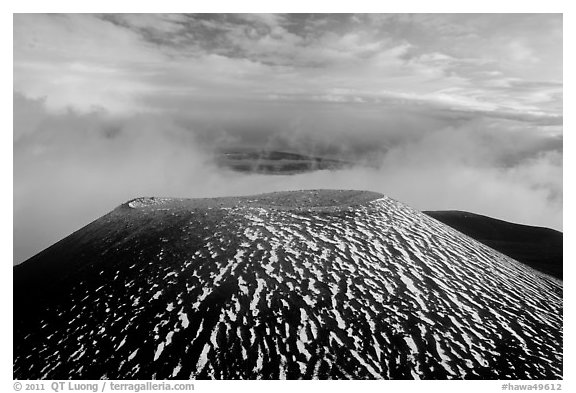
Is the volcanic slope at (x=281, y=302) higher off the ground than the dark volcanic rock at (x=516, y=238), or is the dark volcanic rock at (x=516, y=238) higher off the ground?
the volcanic slope at (x=281, y=302)

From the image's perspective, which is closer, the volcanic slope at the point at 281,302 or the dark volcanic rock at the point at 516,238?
the volcanic slope at the point at 281,302

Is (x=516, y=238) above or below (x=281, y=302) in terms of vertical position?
below
